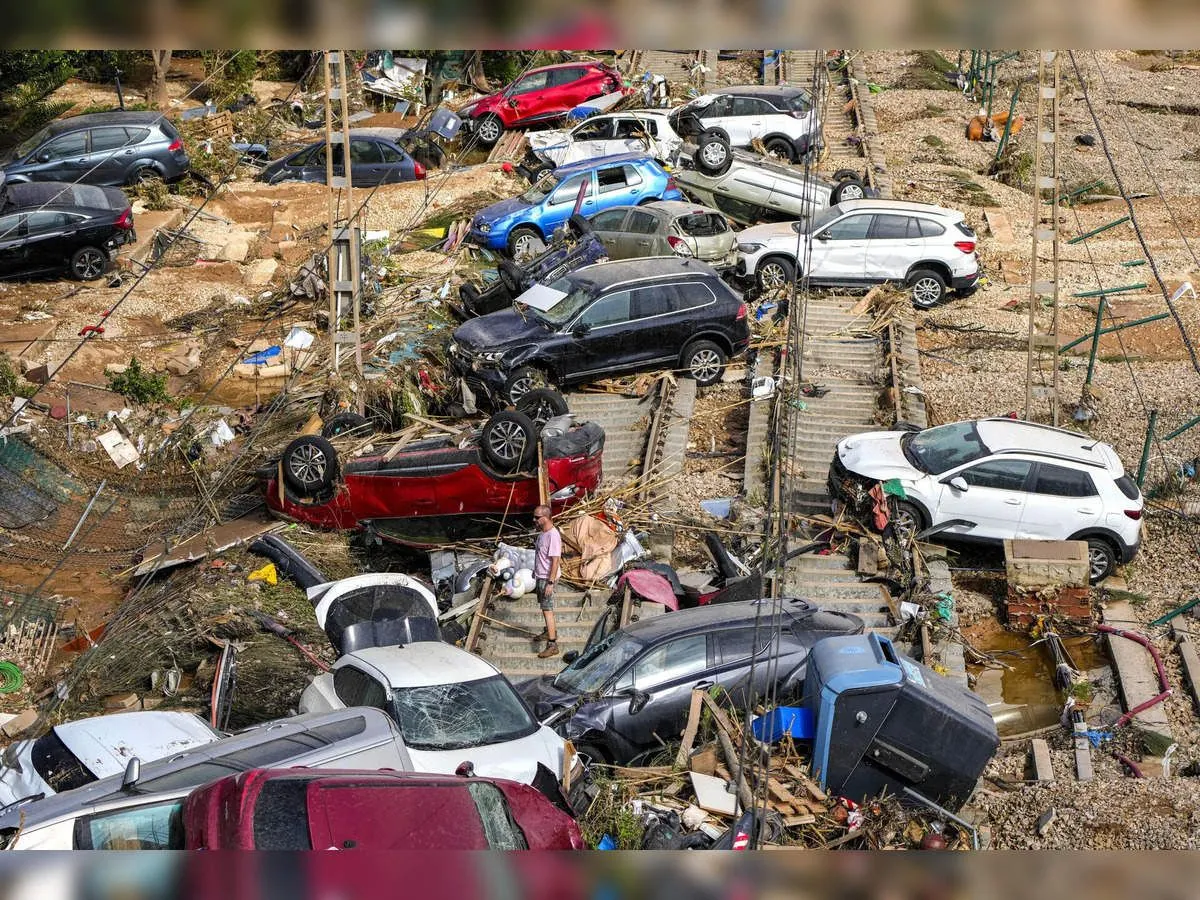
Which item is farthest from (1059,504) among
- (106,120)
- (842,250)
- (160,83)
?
(160,83)

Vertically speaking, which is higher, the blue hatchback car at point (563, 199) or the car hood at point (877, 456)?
the blue hatchback car at point (563, 199)

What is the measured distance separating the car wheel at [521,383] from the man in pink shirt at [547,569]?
4.42 m

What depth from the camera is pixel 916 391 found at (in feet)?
61.0

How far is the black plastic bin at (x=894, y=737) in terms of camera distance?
9703mm

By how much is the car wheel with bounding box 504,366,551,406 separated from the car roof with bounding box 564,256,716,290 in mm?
1752

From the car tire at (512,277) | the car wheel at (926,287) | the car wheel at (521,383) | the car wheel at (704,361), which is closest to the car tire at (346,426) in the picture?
the car wheel at (521,383)

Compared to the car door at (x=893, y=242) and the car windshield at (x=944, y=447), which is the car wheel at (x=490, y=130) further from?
the car windshield at (x=944, y=447)

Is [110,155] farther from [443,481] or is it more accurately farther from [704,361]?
[443,481]

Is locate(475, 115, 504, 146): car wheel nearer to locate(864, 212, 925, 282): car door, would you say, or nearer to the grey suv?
the grey suv

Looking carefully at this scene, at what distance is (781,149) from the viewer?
27.5 m

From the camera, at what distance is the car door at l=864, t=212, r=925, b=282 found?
2161 centimetres

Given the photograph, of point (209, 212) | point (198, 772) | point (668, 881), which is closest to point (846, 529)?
point (198, 772)

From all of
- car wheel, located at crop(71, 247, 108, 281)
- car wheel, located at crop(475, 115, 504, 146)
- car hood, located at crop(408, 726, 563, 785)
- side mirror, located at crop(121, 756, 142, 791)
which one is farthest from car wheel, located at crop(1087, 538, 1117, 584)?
car wheel, located at crop(475, 115, 504, 146)

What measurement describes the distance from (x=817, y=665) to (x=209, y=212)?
19.0m
